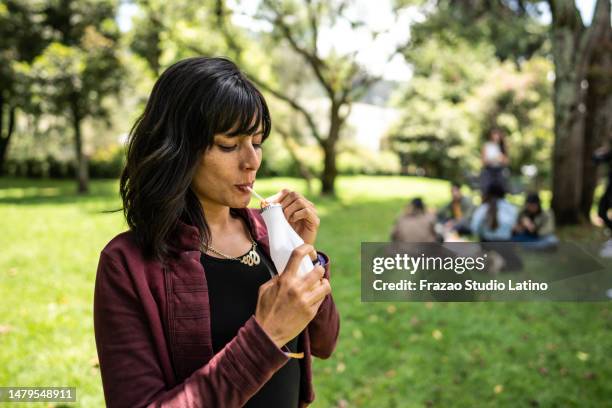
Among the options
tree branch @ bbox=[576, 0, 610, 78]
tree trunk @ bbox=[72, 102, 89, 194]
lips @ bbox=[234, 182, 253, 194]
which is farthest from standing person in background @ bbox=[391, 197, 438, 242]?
tree trunk @ bbox=[72, 102, 89, 194]

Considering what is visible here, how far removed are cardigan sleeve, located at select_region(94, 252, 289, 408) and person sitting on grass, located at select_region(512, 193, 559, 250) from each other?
7179 millimetres

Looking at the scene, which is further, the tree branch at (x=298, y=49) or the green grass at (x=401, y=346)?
the tree branch at (x=298, y=49)

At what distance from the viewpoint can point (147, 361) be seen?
1.09 m

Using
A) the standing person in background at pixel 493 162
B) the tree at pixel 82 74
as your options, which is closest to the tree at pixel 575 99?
the standing person in background at pixel 493 162

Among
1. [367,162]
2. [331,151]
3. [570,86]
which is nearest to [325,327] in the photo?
[570,86]

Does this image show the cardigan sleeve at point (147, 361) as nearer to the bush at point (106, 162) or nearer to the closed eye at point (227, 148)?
the closed eye at point (227, 148)

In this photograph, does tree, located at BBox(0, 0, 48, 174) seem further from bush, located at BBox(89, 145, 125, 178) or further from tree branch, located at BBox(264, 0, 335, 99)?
tree branch, located at BBox(264, 0, 335, 99)

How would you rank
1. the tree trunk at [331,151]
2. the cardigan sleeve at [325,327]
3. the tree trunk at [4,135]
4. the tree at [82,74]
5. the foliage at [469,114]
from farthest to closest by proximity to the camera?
1. the tree trunk at [4,135]
2. the foliage at [469,114]
3. the tree trunk at [331,151]
4. the tree at [82,74]
5. the cardigan sleeve at [325,327]

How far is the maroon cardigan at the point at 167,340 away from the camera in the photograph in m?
1.03

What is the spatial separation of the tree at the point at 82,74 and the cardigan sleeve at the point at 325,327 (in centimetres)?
1580

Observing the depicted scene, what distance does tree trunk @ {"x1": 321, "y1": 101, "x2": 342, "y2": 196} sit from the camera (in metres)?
16.3

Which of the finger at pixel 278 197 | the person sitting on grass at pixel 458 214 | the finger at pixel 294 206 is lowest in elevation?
the person sitting on grass at pixel 458 214

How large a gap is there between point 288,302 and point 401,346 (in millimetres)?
4116

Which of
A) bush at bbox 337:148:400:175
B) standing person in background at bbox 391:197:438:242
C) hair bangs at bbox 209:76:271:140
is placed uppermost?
hair bangs at bbox 209:76:271:140
